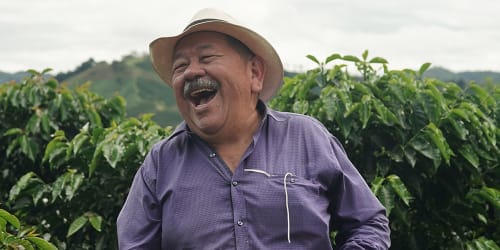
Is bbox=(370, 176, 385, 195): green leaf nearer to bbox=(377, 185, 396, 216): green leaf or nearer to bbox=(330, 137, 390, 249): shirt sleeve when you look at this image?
bbox=(377, 185, 396, 216): green leaf

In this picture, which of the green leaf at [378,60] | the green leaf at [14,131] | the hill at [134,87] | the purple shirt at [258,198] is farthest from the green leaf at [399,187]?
the hill at [134,87]

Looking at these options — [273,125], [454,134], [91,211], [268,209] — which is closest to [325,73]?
[454,134]

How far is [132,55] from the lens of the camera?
221 feet

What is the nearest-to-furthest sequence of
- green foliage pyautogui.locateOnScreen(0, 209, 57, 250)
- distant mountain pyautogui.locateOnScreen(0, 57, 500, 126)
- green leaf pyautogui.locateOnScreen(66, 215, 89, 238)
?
1. green foliage pyautogui.locateOnScreen(0, 209, 57, 250)
2. green leaf pyautogui.locateOnScreen(66, 215, 89, 238)
3. distant mountain pyautogui.locateOnScreen(0, 57, 500, 126)

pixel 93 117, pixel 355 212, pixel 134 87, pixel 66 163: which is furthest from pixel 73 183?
pixel 134 87

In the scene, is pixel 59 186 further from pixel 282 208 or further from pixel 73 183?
pixel 282 208

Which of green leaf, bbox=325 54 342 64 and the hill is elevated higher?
green leaf, bbox=325 54 342 64

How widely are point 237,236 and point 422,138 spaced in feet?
5.82

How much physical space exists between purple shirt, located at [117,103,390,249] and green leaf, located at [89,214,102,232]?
53.6 inches

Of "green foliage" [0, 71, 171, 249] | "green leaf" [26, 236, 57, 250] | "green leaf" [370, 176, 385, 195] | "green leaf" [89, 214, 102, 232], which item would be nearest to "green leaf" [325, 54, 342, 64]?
"green leaf" [370, 176, 385, 195]

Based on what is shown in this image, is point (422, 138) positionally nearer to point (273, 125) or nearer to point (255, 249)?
point (273, 125)

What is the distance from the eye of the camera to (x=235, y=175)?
2.61 metres

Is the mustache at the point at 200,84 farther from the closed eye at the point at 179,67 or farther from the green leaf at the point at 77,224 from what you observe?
the green leaf at the point at 77,224

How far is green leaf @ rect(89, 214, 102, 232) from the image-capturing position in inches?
158
